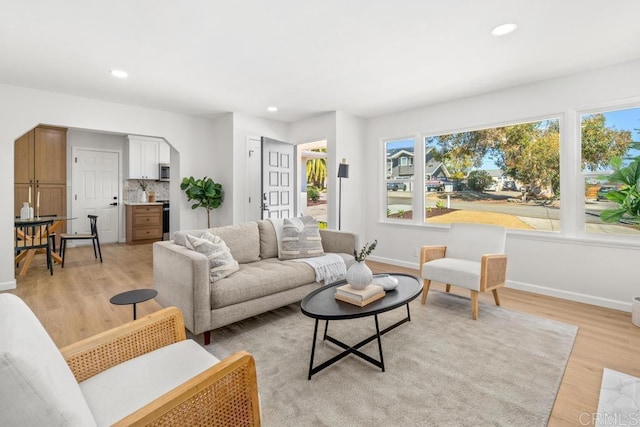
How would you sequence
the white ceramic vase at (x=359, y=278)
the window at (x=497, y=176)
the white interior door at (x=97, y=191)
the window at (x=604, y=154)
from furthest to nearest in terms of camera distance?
the white interior door at (x=97, y=191) < the window at (x=497, y=176) < the window at (x=604, y=154) < the white ceramic vase at (x=359, y=278)

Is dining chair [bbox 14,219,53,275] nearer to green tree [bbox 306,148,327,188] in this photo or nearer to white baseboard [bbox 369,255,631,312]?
green tree [bbox 306,148,327,188]

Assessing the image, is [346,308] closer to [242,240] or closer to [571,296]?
[242,240]

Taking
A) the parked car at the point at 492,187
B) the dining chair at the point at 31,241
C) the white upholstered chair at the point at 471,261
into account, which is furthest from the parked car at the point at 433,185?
the dining chair at the point at 31,241

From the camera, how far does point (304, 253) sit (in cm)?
338

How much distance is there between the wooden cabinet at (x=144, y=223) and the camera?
7082 mm

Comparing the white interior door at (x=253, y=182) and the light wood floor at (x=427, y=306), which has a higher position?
the white interior door at (x=253, y=182)

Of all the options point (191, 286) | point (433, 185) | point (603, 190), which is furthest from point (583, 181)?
point (191, 286)

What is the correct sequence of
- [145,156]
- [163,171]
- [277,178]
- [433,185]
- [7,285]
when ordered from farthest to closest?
[163,171] < [145,156] < [277,178] < [433,185] < [7,285]

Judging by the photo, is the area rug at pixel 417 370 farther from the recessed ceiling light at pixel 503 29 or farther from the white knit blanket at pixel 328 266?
the recessed ceiling light at pixel 503 29

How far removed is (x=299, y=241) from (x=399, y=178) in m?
2.49

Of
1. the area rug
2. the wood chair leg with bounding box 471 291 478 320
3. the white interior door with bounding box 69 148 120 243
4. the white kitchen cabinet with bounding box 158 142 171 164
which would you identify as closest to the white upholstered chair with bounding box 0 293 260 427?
the area rug

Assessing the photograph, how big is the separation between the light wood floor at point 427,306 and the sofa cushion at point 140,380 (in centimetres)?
169

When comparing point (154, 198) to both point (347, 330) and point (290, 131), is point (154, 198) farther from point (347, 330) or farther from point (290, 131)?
point (347, 330)

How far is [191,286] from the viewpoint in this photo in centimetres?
228
